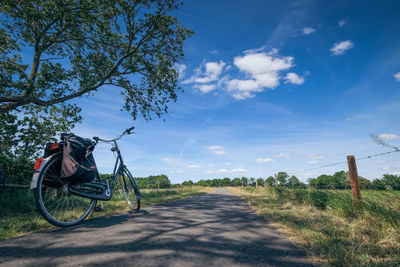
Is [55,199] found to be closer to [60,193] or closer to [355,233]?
[60,193]

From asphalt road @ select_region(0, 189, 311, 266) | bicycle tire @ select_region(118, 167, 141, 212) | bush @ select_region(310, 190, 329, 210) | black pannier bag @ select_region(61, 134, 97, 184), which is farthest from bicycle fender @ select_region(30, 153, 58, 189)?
bush @ select_region(310, 190, 329, 210)

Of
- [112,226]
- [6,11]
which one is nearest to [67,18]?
[6,11]

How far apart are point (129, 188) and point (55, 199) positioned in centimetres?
191

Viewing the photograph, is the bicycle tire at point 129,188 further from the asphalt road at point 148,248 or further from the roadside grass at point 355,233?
the roadside grass at point 355,233

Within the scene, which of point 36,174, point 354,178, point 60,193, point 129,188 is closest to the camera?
point 36,174

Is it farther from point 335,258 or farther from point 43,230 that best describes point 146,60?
point 335,258

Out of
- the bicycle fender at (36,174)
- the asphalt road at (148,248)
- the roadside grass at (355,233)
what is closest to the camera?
the asphalt road at (148,248)

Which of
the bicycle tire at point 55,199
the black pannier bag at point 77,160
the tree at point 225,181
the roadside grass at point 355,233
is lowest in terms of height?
the tree at point 225,181

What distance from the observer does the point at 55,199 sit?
11.7 feet

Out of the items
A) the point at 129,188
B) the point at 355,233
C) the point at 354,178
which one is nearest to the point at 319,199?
the point at 354,178

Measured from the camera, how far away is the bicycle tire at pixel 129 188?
5.13 m

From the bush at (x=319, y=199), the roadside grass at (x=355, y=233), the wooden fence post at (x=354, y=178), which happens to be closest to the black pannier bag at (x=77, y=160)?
the roadside grass at (x=355, y=233)

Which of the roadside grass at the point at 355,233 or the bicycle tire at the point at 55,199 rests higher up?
the bicycle tire at the point at 55,199

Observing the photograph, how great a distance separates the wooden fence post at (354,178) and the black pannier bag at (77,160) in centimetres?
668
